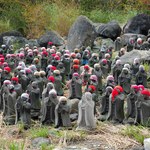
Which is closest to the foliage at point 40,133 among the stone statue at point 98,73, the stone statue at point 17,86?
the stone statue at point 17,86

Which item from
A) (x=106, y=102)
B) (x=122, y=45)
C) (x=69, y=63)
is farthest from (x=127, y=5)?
(x=106, y=102)

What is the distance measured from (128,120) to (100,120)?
2.18 feet

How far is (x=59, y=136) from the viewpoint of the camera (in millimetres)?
10000

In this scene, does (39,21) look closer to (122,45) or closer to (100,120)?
(122,45)

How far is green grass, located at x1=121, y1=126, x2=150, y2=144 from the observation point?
31.8 ft

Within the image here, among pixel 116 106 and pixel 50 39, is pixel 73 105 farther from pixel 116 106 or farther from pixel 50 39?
pixel 50 39

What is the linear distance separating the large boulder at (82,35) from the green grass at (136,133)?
947cm

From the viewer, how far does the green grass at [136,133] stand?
381 inches

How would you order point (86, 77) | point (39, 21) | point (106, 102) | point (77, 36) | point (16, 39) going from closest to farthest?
point (106, 102)
point (86, 77)
point (77, 36)
point (16, 39)
point (39, 21)

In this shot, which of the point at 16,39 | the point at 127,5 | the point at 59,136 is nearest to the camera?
the point at 59,136

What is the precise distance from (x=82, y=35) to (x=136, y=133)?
10.00 meters

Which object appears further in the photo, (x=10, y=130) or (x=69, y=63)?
(x=69, y=63)

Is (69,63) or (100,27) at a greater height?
(100,27)

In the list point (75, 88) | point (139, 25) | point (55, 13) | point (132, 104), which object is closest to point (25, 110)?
point (75, 88)
